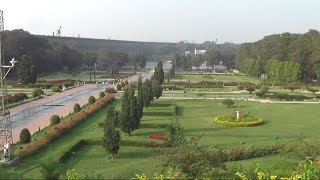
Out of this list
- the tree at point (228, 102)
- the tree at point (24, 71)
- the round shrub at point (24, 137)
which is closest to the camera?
the round shrub at point (24, 137)

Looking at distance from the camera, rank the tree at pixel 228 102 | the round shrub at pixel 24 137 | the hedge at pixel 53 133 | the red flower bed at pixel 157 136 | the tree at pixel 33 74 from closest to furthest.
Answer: the hedge at pixel 53 133 → the round shrub at pixel 24 137 → the red flower bed at pixel 157 136 → the tree at pixel 228 102 → the tree at pixel 33 74

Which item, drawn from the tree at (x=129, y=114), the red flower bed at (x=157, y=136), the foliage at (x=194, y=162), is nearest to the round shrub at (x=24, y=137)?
the tree at (x=129, y=114)

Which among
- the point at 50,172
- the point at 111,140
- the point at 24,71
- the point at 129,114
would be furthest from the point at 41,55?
the point at 50,172

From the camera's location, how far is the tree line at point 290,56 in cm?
6512

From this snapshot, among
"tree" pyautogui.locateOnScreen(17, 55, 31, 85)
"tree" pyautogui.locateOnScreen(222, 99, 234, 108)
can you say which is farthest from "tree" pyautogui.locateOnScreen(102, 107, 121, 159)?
"tree" pyautogui.locateOnScreen(17, 55, 31, 85)

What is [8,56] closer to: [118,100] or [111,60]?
[118,100]

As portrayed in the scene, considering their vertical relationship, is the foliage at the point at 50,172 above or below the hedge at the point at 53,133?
above

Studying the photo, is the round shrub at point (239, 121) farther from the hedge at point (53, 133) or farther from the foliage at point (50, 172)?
the foliage at point (50, 172)

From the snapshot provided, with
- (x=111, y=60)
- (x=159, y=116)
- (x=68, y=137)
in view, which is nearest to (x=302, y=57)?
(x=159, y=116)

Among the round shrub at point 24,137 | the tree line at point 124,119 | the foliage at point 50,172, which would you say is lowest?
the round shrub at point 24,137

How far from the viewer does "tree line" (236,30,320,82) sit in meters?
65.1

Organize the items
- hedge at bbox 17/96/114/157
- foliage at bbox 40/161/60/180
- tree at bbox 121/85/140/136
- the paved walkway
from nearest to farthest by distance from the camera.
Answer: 1. foliage at bbox 40/161/60/180
2. hedge at bbox 17/96/114/157
3. tree at bbox 121/85/140/136
4. the paved walkway

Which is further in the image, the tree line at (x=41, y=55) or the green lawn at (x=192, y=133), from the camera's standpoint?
the tree line at (x=41, y=55)

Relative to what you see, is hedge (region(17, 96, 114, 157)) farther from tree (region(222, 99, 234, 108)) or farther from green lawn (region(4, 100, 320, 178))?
tree (region(222, 99, 234, 108))
